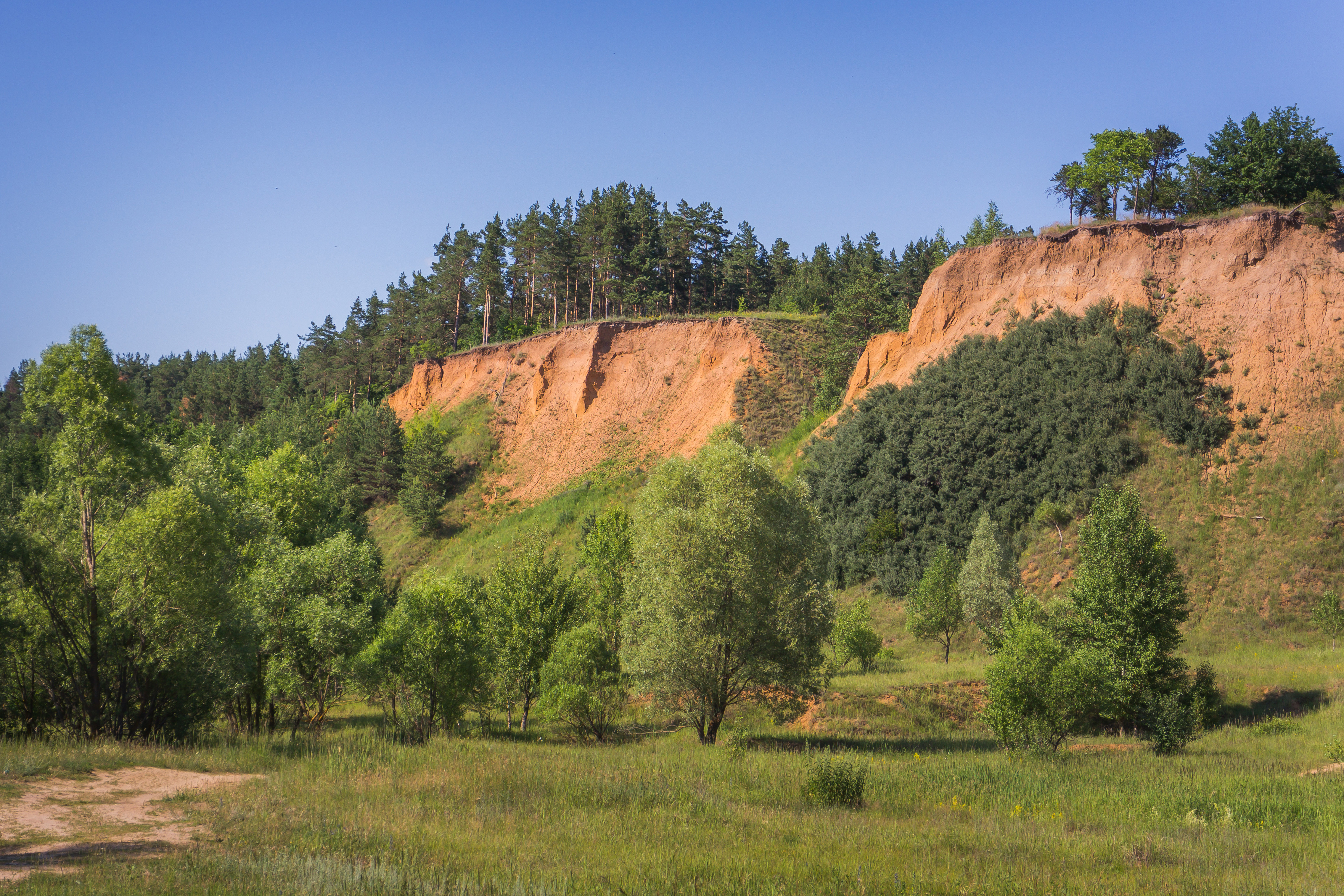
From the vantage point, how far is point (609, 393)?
70062 mm

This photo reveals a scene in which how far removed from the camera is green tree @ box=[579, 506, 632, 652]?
1348 inches

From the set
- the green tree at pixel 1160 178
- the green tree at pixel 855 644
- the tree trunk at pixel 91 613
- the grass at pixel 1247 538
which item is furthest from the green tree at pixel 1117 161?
the tree trunk at pixel 91 613

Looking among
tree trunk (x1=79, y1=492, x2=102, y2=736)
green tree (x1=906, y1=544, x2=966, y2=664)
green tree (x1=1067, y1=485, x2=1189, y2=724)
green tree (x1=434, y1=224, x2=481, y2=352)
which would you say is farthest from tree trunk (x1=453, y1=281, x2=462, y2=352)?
green tree (x1=1067, y1=485, x2=1189, y2=724)

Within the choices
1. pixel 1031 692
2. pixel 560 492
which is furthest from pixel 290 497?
pixel 1031 692

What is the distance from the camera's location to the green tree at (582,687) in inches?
984

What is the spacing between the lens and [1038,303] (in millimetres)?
49406

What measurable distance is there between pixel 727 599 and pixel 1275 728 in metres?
15.9

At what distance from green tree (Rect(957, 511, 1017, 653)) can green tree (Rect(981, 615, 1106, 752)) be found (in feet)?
48.4

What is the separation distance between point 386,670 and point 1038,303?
42.3 meters

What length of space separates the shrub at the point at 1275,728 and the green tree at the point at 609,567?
20.2 meters

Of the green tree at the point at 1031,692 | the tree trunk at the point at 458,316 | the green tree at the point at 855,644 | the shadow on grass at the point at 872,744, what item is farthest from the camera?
the tree trunk at the point at 458,316

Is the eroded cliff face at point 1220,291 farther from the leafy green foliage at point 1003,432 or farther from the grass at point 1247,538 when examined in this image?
the grass at point 1247,538

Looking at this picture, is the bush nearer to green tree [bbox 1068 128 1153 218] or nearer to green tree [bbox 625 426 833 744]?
green tree [bbox 625 426 833 744]

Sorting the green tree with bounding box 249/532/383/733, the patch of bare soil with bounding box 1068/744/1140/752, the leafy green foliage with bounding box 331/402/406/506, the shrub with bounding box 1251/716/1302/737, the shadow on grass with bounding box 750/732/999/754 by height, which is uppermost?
the leafy green foliage with bounding box 331/402/406/506
